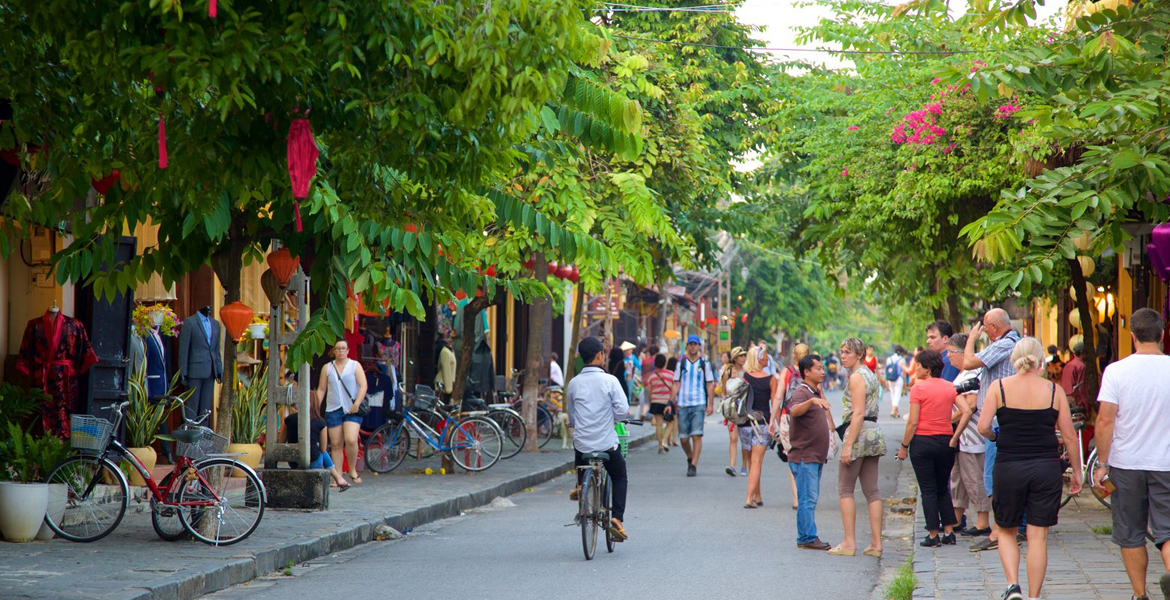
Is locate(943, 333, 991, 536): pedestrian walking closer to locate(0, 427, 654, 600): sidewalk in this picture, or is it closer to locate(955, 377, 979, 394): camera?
locate(955, 377, 979, 394): camera

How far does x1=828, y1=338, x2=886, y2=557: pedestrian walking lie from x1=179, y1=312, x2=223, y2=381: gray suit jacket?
7741mm

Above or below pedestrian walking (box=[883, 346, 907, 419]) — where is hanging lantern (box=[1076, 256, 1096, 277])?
above

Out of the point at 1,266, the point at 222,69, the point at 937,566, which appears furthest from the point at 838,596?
the point at 1,266

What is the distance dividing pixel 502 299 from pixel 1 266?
62.3 feet

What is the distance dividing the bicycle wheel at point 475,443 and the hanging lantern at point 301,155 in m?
10.5

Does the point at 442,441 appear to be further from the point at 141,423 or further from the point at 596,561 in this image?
the point at 596,561

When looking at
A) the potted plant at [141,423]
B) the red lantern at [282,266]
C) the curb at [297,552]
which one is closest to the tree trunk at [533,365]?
the curb at [297,552]

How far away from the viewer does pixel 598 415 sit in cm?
1095

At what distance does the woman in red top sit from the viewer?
10945 mm

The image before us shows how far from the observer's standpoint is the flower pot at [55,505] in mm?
10500

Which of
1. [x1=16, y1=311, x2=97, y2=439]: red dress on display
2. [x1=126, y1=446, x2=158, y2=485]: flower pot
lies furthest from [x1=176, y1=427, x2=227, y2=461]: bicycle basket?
[x1=126, y1=446, x2=158, y2=485]: flower pot

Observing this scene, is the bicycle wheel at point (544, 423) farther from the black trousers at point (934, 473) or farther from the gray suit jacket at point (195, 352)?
the black trousers at point (934, 473)

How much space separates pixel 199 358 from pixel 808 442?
765 cm

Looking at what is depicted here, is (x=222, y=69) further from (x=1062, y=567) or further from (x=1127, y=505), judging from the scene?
(x=1062, y=567)
